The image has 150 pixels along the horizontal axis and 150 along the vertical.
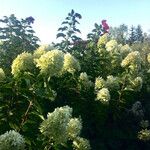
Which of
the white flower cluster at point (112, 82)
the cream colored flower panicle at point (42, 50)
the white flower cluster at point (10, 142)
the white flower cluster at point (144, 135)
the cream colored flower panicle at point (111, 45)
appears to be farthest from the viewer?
the cream colored flower panicle at point (111, 45)

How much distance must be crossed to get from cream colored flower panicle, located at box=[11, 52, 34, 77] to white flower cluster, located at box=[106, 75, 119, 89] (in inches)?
107

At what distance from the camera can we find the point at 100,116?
839cm

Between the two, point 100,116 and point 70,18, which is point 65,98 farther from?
point 70,18

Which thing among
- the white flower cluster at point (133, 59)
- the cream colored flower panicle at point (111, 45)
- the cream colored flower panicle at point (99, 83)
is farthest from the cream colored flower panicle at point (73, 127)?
the cream colored flower panicle at point (111, 45)

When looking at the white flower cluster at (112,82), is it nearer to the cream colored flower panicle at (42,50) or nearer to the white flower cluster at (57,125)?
the cream colored flower panicle at (42,50)

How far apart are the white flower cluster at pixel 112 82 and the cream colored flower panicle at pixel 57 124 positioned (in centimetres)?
395

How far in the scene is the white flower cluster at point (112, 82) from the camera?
8711 mm

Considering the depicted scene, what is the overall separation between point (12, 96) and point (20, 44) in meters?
4.91

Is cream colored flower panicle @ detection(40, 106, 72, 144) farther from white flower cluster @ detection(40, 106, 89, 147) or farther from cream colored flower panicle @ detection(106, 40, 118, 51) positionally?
cream colored flower panicle @ detection(106, 40, 118, 51)

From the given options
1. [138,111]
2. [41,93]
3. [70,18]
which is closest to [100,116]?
[138,111]

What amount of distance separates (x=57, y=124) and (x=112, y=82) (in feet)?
13.7

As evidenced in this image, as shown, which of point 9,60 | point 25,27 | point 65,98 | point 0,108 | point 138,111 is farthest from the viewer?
point 25,27

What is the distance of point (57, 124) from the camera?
471 centimetres

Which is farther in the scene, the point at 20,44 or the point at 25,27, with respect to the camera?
the point at 25,27
